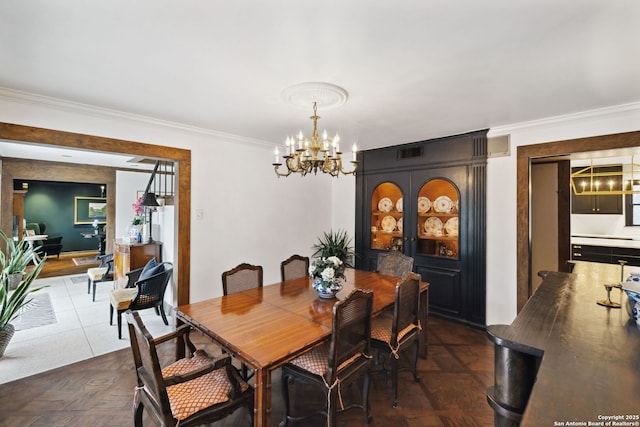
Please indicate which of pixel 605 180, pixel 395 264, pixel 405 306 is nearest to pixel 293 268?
pixel 395 264

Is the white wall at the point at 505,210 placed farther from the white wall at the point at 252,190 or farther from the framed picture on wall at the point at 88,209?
the framed picture on wall at the point at 88,209

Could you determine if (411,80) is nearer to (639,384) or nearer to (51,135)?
(639,384)

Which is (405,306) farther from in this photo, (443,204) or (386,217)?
(386,217)

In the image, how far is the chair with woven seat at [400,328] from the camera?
83.0 inches

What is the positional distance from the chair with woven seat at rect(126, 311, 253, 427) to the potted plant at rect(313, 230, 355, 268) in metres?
3.13

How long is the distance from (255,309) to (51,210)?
10.5m

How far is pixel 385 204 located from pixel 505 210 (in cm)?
173

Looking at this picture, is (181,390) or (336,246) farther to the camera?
(336,246)

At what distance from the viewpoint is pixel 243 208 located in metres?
4.00

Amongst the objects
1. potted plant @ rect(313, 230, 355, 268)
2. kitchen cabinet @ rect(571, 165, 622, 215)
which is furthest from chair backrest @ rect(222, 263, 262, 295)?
kitchen cabinet @ rect(571, 165, 622, 215)

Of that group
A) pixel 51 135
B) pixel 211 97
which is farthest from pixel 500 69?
pixel 51 135

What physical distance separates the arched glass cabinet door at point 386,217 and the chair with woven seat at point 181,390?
3.35 m

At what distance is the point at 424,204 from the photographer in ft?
13.6

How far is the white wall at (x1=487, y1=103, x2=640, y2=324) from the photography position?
9.99ft
